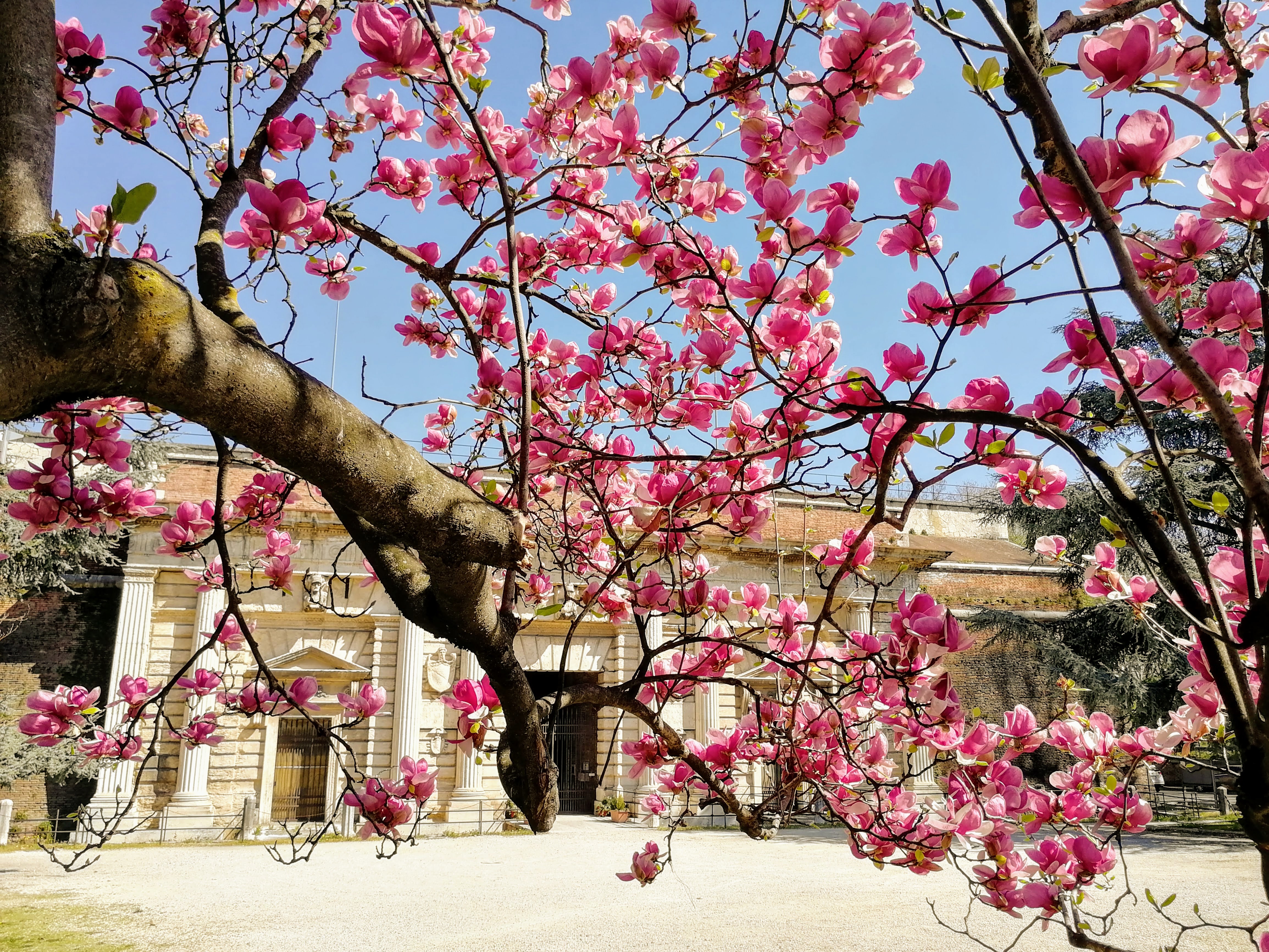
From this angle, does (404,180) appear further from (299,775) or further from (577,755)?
(577,755)

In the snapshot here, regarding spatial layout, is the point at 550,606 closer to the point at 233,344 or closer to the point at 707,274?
the point at 707,274

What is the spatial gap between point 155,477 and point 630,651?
8.78 meters

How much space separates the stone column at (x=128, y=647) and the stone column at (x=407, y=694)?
12.7 ft

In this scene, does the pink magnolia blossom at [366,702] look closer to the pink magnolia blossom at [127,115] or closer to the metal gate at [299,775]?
the pink magnolia blossom at [127,115]

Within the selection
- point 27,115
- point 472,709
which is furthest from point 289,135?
point 472,709

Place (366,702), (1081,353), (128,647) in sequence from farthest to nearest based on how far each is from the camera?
(128,647) → (366,702) → (1081,353)

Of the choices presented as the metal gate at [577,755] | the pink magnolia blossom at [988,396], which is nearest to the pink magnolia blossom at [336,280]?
the pink magnolia blossom at [988,396]

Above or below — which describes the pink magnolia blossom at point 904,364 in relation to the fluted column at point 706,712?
above

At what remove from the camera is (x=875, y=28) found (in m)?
1.75

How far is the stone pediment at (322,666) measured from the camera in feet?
47.0

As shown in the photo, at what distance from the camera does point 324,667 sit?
571 inches

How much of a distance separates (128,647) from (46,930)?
825 centimetres

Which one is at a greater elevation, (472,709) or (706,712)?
(472,709)

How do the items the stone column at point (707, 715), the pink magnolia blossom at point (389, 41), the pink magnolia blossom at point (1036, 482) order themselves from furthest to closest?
the stone column at point (707, 715), the pink magnolia blossom at point (1036, 482), the pink magnolia blossom at point (389, 41)
